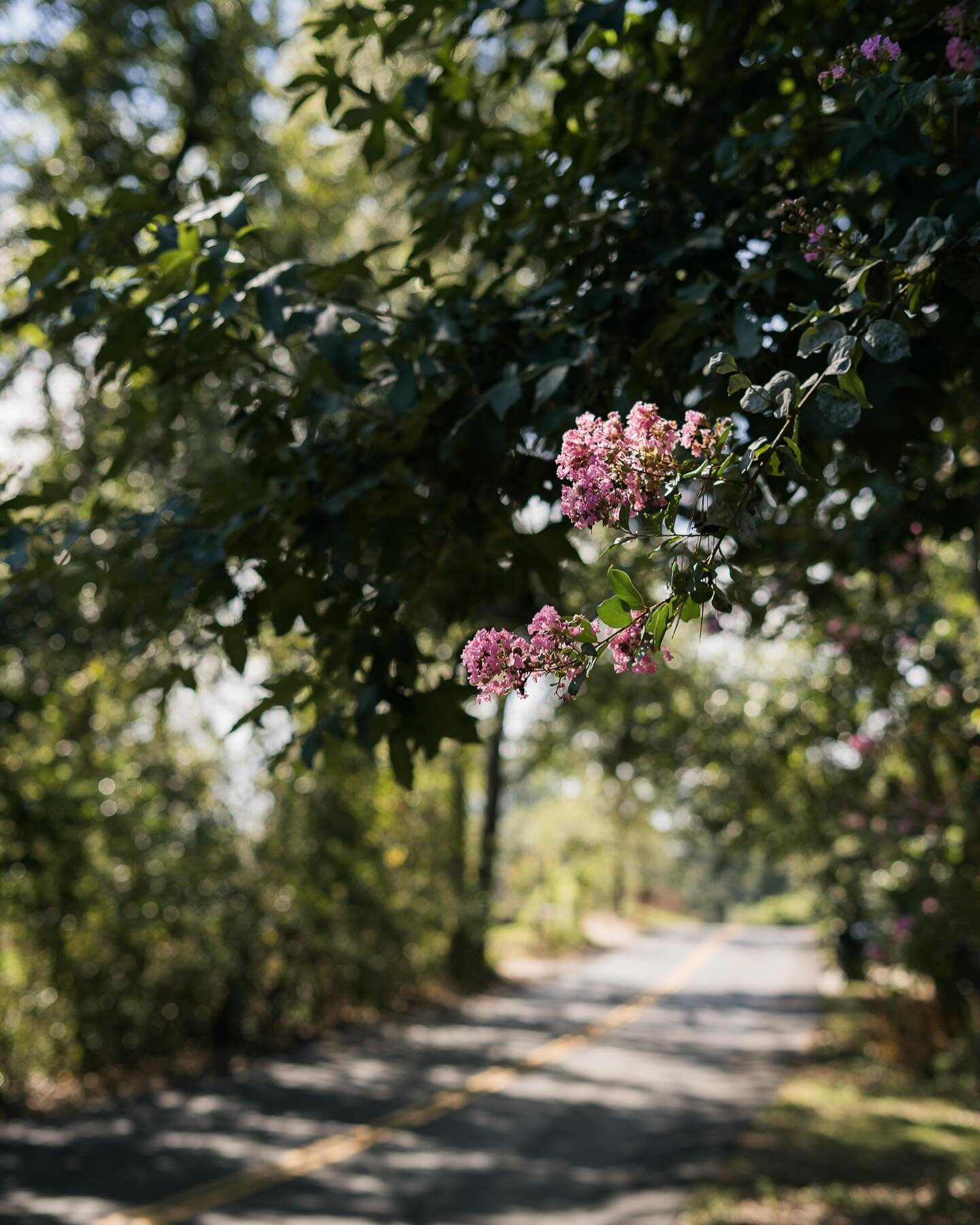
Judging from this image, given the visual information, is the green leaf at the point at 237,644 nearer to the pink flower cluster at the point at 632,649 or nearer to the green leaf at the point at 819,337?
the pink flower cluster at the point at 632,649

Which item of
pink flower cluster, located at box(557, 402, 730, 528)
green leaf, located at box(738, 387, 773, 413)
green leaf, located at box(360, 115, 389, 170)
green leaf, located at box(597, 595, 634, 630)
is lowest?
green leaf, located at box(597, 595, 634, 630)

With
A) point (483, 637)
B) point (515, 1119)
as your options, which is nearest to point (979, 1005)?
point (515, 1119)

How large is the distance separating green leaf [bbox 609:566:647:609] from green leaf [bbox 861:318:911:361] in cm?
57

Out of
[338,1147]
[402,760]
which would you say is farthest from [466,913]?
[402,760]

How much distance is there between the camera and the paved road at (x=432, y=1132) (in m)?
6.93

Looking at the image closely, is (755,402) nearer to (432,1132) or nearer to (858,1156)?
(858,1156)

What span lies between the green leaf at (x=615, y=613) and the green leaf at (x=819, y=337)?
569 mm

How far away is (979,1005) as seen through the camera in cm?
981

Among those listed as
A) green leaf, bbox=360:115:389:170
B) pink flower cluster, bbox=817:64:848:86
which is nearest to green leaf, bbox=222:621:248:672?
green leaf, bbox=360:115:389:170

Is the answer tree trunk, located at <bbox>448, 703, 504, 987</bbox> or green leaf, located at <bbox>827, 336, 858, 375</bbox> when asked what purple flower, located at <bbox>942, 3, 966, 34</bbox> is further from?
tree trunk, located at <bbox>448, 703, 504, 987</bbox>

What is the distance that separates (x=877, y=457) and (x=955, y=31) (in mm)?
972

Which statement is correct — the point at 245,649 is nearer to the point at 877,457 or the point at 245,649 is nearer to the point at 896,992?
the point at 877,457

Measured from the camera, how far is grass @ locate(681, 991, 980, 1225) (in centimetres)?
651

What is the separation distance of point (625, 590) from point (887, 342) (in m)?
0.63
